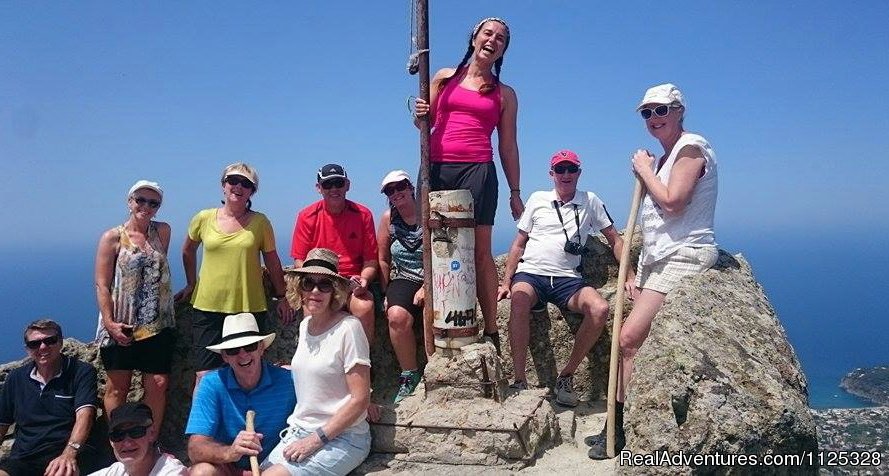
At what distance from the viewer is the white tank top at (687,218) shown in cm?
475

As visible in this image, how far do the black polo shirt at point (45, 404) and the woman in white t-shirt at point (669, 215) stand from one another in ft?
16.4

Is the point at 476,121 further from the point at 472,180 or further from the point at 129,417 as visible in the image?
the point at 129,417

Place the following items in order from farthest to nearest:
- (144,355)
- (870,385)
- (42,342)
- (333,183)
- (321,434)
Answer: (870,385), (333,183), (144,355), (42,342), (321,434)

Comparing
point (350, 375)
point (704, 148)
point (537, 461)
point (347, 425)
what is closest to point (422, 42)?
point (704, 148)

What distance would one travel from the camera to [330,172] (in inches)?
245

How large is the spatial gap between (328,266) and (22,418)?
11.5ft

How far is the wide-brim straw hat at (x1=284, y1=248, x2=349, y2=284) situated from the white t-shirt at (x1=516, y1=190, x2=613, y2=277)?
263cm

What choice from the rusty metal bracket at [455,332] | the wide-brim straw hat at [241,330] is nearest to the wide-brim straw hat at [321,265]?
the wide-brim straw hat at [241,330]

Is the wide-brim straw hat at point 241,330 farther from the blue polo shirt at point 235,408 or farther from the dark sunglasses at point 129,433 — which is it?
the dark sunglasses at point 129,433

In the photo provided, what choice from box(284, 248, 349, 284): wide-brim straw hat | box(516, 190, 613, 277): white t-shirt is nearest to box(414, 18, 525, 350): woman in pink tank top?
box(516, 190, 613, 277): white t-shirt

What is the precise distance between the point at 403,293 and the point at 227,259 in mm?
1862

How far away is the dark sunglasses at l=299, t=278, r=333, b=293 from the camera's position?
4.77 meters

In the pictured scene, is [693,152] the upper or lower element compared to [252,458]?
upper

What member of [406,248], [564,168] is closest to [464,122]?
[406,248]
